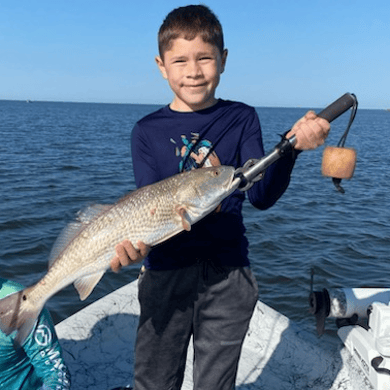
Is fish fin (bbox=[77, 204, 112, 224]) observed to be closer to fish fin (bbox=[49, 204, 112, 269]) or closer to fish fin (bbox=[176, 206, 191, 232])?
fish fin (bbox=[49, 204, 112, 269])

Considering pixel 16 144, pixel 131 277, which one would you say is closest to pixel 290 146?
pixel 131 277

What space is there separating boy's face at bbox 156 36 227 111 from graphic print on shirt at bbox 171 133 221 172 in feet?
0.92

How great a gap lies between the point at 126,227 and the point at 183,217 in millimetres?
408

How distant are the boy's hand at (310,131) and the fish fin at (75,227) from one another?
4.69ft

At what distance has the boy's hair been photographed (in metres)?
3.09

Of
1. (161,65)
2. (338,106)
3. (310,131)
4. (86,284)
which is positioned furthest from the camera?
(161,65)

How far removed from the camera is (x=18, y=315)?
10.1ft

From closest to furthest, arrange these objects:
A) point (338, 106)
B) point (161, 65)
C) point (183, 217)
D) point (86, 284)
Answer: point (338, 106) → point (183, 217) → point (86, 284) → point (161, 65)

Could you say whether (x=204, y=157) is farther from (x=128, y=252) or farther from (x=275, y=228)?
(x=275, y=228)

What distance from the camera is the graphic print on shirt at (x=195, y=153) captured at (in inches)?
127

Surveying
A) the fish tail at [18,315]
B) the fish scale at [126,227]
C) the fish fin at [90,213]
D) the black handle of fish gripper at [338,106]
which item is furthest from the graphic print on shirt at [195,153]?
the fish tail at [18,315]

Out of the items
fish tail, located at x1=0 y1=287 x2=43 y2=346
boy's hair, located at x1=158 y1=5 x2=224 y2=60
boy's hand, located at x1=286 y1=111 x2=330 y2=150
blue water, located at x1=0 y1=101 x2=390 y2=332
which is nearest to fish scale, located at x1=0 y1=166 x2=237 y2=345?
fish tail, located at x1=0 y1=287 x2=43 y2=346

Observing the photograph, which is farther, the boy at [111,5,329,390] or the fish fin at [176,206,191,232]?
the boy at [111,5,329,390]

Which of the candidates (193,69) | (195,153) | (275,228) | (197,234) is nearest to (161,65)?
(193,69)
